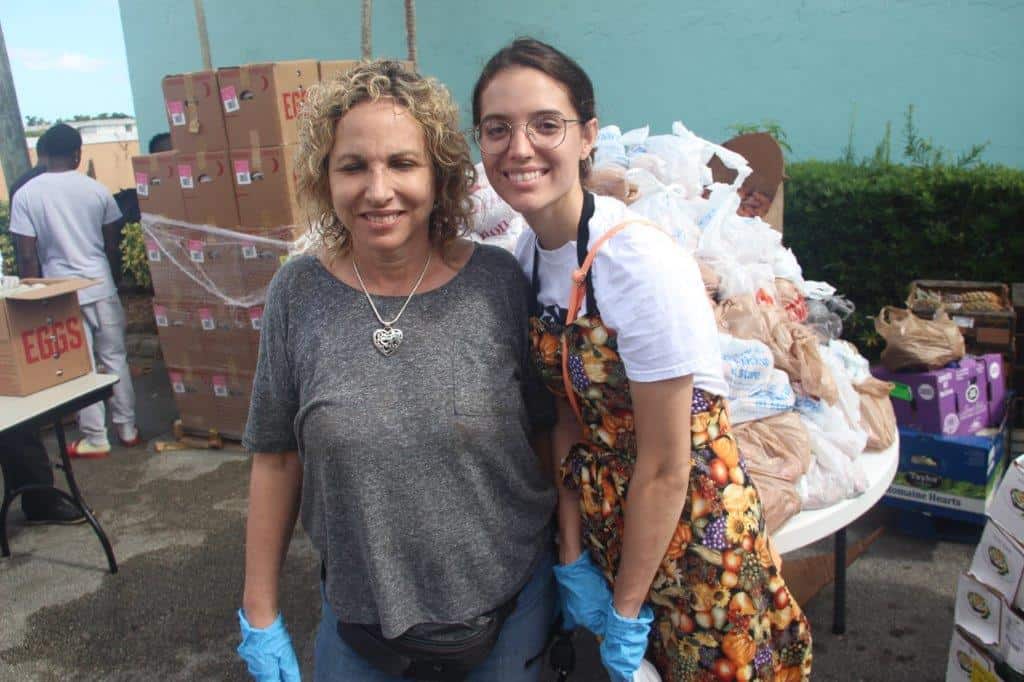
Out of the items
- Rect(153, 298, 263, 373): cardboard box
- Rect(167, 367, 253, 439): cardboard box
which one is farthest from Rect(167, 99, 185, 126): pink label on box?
Rect(167, 367, 253, 439): cardboard box

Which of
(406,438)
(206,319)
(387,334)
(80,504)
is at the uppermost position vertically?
(387,334)

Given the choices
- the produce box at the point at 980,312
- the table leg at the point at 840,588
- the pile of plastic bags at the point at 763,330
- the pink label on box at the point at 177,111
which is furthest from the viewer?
the pink label on box at the point at 177,111

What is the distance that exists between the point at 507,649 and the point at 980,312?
3.53 meters

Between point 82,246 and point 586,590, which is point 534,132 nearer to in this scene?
point 586,590

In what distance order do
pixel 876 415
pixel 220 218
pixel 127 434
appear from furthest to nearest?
pixel 127 434 < pixel 220 218 < pixel 876 415

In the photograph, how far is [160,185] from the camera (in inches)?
197

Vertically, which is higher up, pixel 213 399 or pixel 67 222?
pixel 67 222

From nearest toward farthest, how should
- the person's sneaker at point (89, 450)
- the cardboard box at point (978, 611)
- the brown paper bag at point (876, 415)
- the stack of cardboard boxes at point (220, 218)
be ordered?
1. the cardboard box at point (978, 611)
2. the brown paper bag at point (876, 415)
3. the stack of cardboard boxes at point (220, 218)
4. the person's sneaker at point (89, 450)

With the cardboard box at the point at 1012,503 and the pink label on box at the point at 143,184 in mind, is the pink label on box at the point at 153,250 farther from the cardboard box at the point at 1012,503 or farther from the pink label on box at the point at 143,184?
the cardboard box at the point at 1012,503

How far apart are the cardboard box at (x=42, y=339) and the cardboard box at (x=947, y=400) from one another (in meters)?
3.89

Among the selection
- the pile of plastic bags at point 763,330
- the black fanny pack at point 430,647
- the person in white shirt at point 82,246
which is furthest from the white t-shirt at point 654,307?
the person in white shirt at point 82,246

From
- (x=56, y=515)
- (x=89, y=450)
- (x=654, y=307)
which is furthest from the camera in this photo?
(x=89, y=450)

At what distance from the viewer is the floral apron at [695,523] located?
1.40m

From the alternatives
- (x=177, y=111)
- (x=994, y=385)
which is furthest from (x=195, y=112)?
(x=994, y=385)
